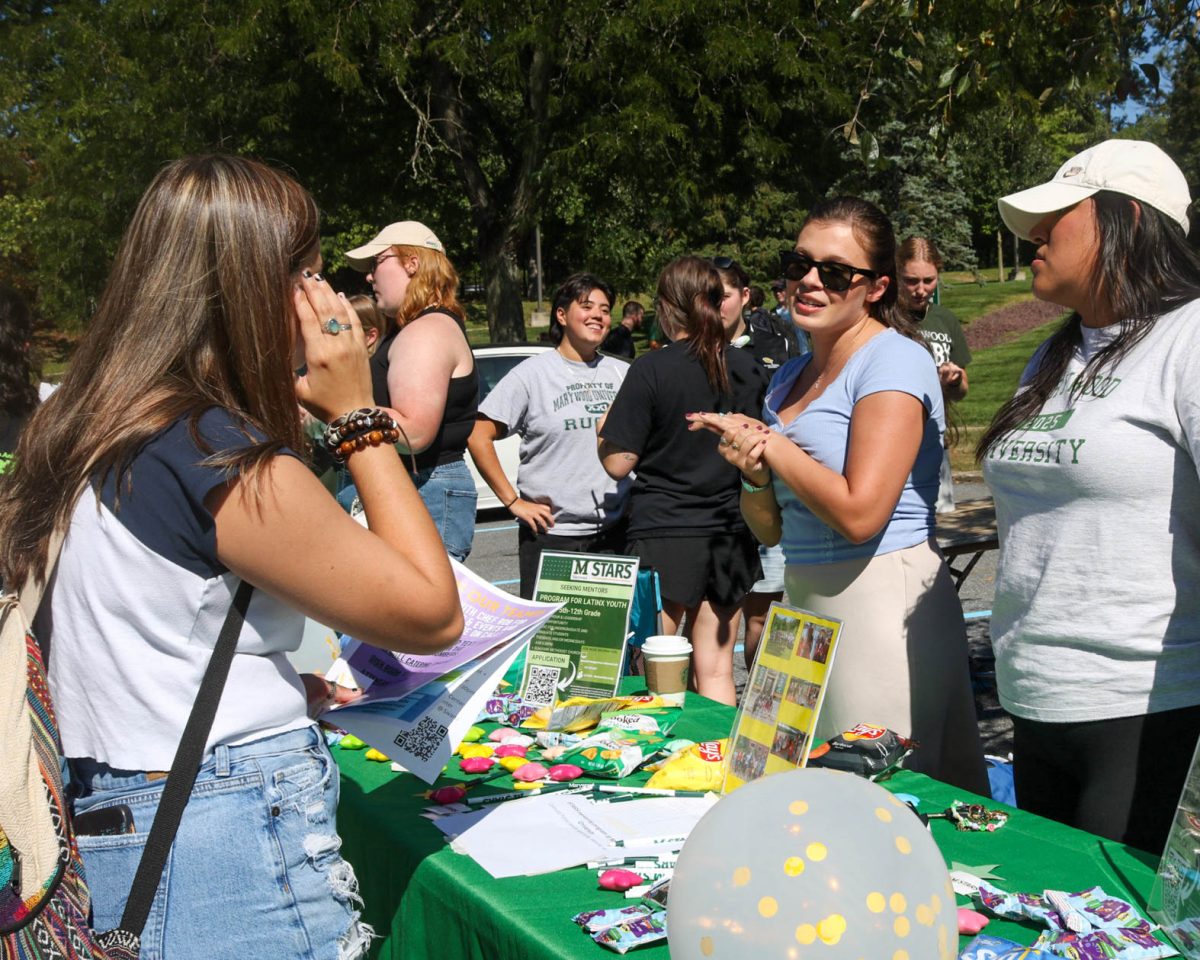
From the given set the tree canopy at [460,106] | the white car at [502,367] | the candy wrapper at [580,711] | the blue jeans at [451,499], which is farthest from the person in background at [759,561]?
the white car at [502,367]

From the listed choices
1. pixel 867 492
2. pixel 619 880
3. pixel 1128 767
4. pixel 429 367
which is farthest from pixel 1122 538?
pixel 429 367

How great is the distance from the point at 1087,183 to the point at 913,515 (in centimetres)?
78

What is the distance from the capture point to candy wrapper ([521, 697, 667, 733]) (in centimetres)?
262

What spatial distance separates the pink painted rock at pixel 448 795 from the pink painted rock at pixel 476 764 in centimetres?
16

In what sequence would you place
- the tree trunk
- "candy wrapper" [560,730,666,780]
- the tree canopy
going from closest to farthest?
"candy wrapper" [560,730,666,780] < the tree canopy < the tree trunk

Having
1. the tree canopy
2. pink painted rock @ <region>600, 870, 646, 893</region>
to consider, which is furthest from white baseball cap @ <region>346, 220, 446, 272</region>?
the tree canopy

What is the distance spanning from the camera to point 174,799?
4.46 feet

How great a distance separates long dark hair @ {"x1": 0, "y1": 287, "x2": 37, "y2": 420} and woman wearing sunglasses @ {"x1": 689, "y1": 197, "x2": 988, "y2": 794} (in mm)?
2139

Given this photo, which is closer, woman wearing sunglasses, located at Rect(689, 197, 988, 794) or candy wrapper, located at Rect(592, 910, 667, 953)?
candy wrapper, located at Rect(592, 910, 667, 953)

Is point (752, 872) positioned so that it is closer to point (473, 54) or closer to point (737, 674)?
point (737, 674)

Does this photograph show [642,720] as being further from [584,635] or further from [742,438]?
[742,438]

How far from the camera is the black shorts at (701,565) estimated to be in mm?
4062

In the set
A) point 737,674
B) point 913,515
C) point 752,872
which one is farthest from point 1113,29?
point 737,674

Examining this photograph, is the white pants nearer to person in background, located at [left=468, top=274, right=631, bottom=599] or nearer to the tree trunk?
person in background, located at [left=468, top=274, right=631, bottom=599]
